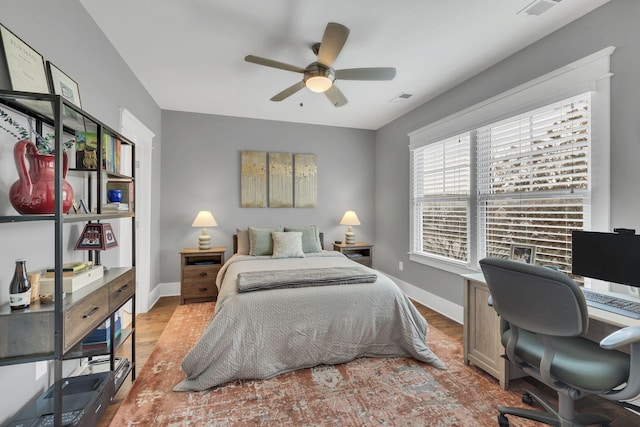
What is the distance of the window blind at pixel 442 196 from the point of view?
3.18 m

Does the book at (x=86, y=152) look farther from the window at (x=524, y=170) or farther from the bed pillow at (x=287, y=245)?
→ the window at (x=524, y=170)

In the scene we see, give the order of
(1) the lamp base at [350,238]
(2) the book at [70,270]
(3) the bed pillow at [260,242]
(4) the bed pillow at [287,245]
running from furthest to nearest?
(1) the lamp base at [350,238] < (3) the bed pillow at [260,242] < (4) the bed pillow at [287,245] < (2) the book at [70,270]

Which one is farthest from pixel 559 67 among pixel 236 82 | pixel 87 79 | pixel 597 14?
pixel 87 79

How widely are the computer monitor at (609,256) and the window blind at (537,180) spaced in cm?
36

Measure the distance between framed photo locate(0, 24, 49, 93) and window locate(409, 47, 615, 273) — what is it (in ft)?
11.0

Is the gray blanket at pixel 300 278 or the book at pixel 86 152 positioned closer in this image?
the book at pixel 86 152

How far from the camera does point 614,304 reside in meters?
1.58

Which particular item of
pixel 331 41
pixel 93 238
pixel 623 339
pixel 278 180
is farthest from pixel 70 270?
pixel 278 180

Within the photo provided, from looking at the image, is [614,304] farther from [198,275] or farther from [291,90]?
[198,275]

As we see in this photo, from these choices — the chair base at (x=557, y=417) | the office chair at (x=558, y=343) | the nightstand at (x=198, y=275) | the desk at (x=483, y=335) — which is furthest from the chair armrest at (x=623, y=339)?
the nightstand at (x=198, y=275)

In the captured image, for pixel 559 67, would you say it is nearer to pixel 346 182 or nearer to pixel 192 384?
pixel 346 182

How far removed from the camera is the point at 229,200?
4.31 metres

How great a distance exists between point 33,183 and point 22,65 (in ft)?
2.19

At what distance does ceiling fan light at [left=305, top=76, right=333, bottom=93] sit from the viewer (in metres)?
2.37
